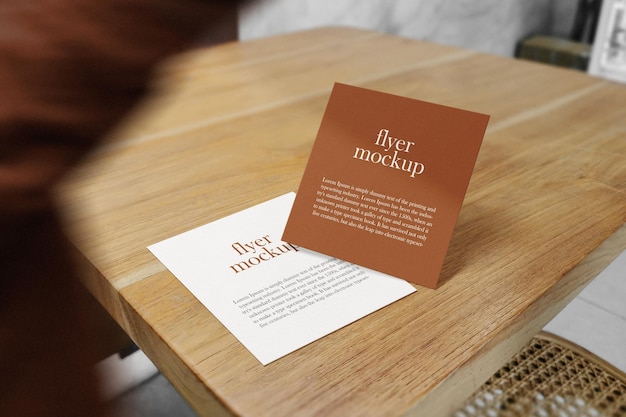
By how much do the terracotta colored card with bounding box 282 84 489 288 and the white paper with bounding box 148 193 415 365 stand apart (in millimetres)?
25

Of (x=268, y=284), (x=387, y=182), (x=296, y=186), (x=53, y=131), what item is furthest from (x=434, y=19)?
(x=53, y=131)

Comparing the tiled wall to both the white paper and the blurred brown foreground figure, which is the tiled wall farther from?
the blurred brown foreground figure

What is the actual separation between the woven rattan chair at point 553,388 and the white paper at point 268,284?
1.10ft

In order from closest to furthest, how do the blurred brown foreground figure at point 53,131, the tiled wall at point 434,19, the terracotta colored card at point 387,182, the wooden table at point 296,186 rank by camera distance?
the blurred brown foreground figure at point 53,131, the wooden table at point 296,186, the terracotta colored card at point 387,182, the tiled wall at point 434,19

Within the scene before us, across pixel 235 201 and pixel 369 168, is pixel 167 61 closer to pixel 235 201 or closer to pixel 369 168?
pixel 369 168

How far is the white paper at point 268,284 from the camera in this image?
55cm

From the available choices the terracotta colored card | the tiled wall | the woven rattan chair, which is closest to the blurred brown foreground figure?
the terracotta colored card

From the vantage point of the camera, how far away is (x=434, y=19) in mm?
2814

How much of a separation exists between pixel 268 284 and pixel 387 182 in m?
0.18

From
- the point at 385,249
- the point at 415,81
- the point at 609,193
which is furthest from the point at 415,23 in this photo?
the point at 385,249

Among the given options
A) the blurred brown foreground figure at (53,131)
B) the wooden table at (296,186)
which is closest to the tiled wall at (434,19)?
the wooden table at (296,186)

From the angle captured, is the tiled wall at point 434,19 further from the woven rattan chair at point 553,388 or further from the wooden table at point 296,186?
the woven rattan chair at point 553,388

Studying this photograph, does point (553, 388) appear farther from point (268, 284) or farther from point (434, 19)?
point (434, 19)

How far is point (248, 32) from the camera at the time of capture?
2010mm
